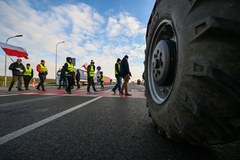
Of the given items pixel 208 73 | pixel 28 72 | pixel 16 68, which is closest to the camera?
pixel 208 73

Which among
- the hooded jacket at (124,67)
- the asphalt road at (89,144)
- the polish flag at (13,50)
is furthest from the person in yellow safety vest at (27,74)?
the asphalt road at (89,144)

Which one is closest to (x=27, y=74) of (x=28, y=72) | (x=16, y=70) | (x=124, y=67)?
(x=28, y=72)

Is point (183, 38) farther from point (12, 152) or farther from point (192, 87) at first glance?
point (12, 152)

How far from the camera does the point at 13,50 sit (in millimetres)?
17094

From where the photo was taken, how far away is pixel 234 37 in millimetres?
818

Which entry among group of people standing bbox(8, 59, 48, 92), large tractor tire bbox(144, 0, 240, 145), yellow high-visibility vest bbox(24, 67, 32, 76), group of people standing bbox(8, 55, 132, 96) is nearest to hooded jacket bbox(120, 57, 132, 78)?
group of people standing bbox(8, 55, 132, 96)

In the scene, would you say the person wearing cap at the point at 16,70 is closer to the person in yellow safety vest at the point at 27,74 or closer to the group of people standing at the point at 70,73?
the group of people standing at the point at 70,73

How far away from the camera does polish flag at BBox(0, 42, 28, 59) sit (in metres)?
16.3

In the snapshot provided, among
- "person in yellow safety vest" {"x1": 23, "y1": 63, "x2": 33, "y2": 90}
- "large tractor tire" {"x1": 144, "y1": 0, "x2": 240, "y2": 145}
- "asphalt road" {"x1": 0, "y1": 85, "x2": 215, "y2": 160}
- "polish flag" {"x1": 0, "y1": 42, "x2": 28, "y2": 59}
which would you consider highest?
"polish flag" {"x1": 0, "y1": 42, "x2": 28, "y2": 59}

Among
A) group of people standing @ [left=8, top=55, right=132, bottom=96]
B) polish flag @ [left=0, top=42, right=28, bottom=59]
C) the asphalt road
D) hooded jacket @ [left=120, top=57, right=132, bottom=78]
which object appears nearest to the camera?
the asphalt road

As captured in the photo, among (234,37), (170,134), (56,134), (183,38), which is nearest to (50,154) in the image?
(56,134)

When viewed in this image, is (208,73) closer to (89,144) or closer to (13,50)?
(89,144)

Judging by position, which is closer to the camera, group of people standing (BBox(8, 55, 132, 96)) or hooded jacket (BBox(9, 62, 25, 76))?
group of people standing (BBox(8, 55, 132, 96))

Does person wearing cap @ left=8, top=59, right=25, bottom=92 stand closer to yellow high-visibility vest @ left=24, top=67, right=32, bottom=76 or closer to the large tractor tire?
yellow high-visibility vest @ left=24, top=67, right=32, bottom=76
